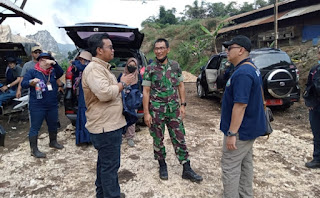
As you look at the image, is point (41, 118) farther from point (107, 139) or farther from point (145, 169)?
point (107, 139)

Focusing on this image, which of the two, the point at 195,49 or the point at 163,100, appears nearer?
the point at 163,100

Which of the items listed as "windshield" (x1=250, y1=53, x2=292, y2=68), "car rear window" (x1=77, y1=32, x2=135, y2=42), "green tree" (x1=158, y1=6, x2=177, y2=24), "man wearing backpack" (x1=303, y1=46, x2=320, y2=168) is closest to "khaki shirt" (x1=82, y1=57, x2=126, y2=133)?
"car rear window" (x1=77, y1=32, x2=135, y2=42)

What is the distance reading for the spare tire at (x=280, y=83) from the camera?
552 centimetres

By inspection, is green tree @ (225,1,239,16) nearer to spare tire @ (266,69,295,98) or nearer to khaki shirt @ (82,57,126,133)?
spare tire @ (266,69,295,98)

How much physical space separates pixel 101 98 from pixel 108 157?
601mm

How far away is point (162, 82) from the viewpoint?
290 cm

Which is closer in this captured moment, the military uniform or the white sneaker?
the military uniform

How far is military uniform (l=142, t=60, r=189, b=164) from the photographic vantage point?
2.91m

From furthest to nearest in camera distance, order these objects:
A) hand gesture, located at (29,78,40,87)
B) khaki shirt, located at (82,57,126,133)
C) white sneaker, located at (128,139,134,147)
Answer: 1. white sneaker, located at (128,139,134,147)
2. hand gesture, located at (29,78,40,87)
3. khaki shirt, located at (82,57,126,133)

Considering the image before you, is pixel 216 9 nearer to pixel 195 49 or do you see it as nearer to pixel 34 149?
pixel 195 49

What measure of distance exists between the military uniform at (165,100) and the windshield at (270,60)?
3.88 m

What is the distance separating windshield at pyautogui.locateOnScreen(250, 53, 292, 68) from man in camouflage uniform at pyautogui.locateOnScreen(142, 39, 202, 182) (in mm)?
3879

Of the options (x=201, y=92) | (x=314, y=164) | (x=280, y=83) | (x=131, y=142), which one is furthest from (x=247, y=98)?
(x=201, y=92)

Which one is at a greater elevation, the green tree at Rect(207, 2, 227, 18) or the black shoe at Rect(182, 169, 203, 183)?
the green tree at Rect(207, 2, 227, 18)
